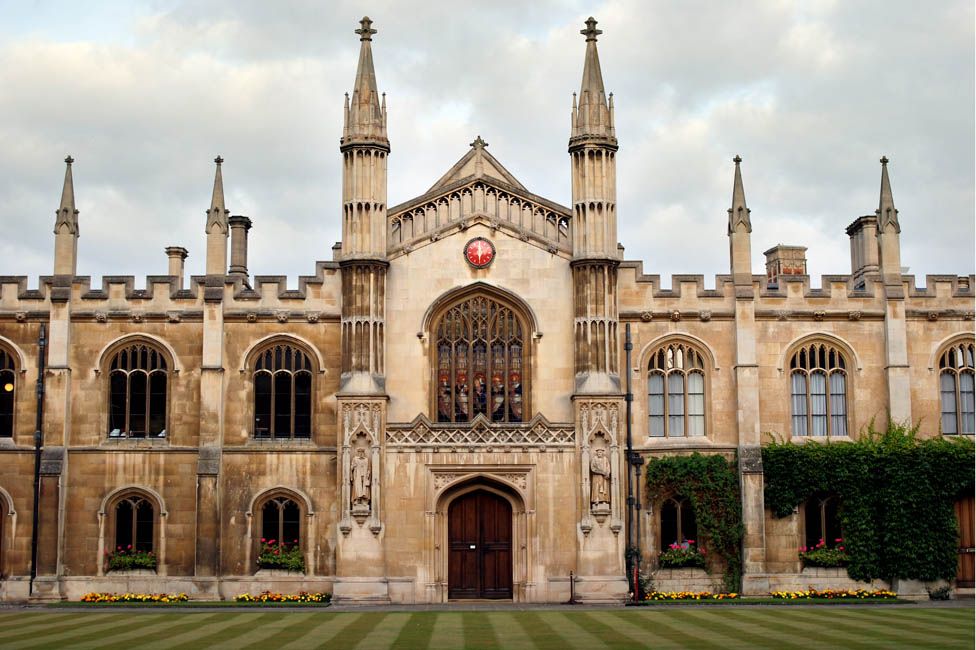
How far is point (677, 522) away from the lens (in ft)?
130

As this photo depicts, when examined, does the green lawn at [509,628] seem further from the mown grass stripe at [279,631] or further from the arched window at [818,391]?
the arched window at [818,391]

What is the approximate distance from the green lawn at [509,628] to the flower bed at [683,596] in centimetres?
327

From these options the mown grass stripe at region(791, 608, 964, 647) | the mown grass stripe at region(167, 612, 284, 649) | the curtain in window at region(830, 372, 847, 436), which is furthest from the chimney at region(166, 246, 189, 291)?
the mown grass stripe at region(791, 608, 964, 647)

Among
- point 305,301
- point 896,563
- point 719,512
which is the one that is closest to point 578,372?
point 719,512

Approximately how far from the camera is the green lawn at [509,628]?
2544 centimetres

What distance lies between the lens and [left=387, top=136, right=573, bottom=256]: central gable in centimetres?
3991

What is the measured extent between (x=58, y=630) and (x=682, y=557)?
18613 millimetres

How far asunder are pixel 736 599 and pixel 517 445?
7716 millimetres

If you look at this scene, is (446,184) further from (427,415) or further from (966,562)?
(966,562)

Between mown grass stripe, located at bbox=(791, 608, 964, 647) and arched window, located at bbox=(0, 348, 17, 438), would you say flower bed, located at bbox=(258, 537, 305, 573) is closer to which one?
arched window, located at bbox=(0, 348, 17, 438)

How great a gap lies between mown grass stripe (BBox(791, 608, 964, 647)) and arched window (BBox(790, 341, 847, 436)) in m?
8.40

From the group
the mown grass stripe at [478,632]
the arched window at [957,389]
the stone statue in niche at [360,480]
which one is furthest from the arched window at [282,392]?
the arched window at [957,389]

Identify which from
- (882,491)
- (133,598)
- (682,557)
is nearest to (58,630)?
(133,598)

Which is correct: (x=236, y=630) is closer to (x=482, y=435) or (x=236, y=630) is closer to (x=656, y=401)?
(x=482, y=435)
